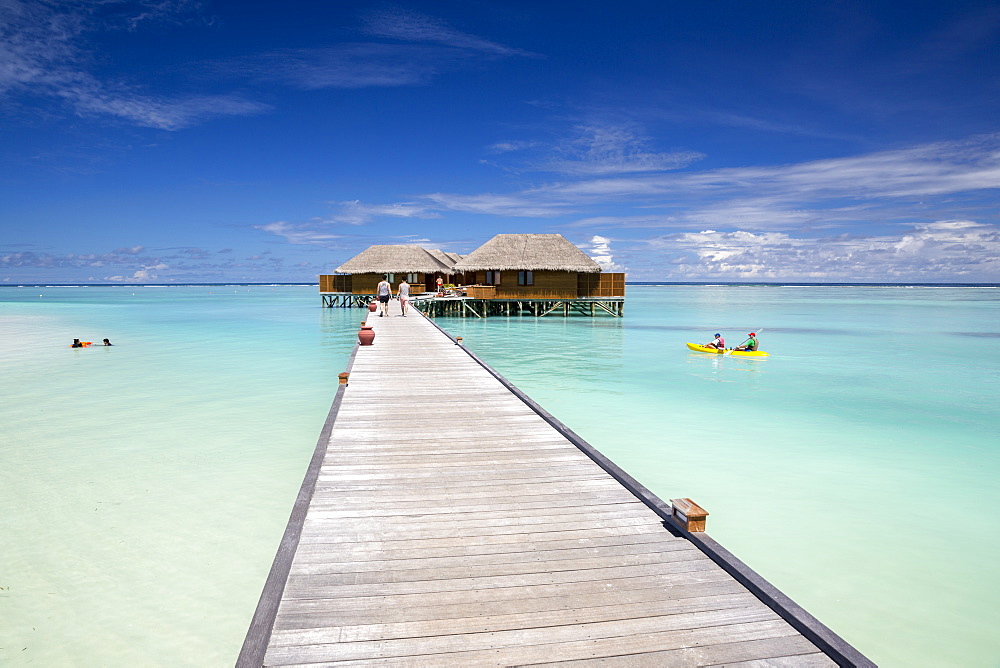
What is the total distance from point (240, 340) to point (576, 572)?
28570mm

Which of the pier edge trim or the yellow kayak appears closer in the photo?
the pier edge trim

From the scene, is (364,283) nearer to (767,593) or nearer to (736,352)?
(736,352)

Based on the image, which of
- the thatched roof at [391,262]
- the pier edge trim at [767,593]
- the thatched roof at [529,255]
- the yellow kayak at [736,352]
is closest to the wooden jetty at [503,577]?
the pier edge trim at [767,593]

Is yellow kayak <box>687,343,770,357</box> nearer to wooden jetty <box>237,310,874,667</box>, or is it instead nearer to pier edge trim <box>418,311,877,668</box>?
wooden jetty <box>237,310,874,667</box>

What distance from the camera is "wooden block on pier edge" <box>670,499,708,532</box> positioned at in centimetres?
418

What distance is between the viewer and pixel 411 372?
1166 cm

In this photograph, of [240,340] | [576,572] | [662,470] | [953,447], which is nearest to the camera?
[576,572]

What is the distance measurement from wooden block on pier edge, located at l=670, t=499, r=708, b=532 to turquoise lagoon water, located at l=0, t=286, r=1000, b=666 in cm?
196

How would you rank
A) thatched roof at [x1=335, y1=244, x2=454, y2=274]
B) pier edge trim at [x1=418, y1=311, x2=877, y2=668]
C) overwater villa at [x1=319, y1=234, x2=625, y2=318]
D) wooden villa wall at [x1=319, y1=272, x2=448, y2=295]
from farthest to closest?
wooden villa wall at [x1=319, y1=272, x2=448, y2=295] → thatched roof at [x1=335, y1=244, x2=454, y2=274] → overwater villa at [x1=319, y1=234, x2=625, y2=318] → pier edge trim at [x1=418, y1=311, x2=877, y2=668]

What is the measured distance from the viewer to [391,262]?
51406 millimetres

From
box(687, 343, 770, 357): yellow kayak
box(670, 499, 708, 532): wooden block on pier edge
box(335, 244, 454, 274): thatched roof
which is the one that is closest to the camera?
box(670, 499, 708, 532): wooden block on pier edge

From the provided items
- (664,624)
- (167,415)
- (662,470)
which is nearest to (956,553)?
(662,470)

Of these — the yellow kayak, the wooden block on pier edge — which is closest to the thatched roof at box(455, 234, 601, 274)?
the yellow kayak

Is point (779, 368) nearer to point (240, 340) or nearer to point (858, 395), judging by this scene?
point (858, 395)
